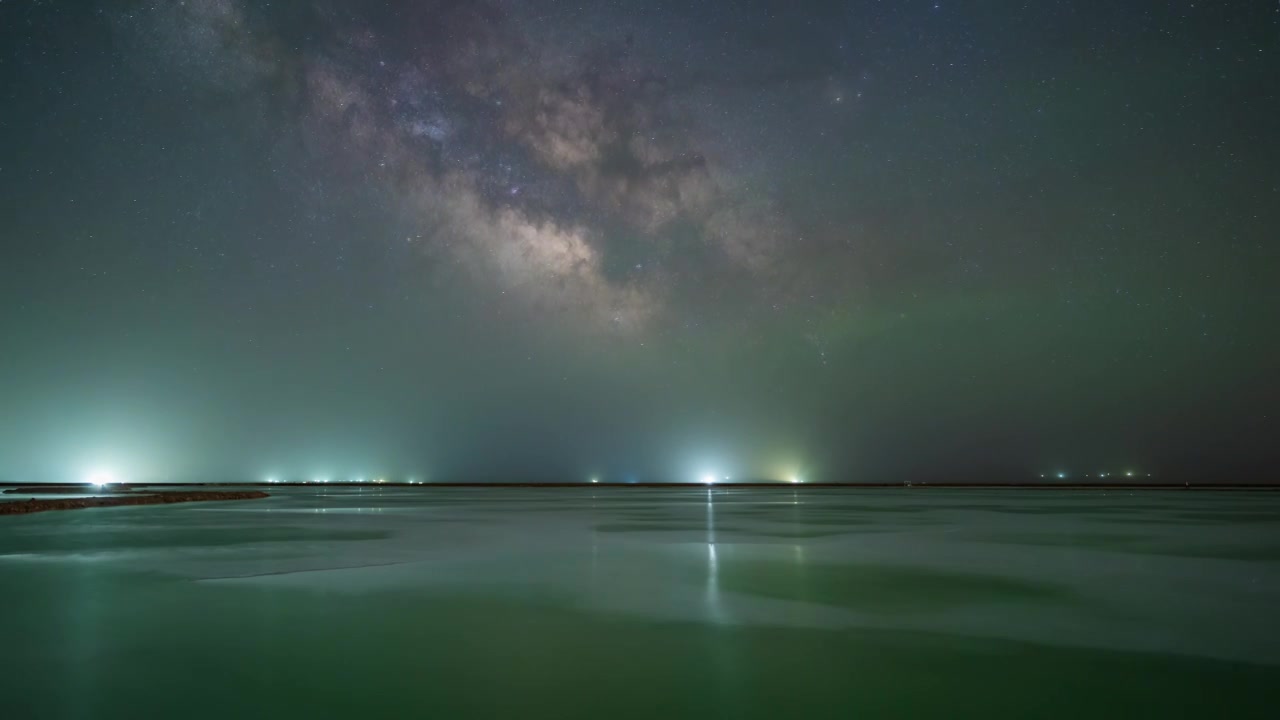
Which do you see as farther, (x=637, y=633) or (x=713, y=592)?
(x=713, y=592)

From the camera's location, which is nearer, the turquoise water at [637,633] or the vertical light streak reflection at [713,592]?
the turquoise water at [637,633]

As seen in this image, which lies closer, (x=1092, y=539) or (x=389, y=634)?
(x=389, y=634)

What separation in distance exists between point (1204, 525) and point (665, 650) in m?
26.2

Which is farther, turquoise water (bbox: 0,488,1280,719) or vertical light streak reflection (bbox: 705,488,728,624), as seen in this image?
vertical light streak reflection (bbox: 705,488,728,624)

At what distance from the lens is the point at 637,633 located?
25.2ft

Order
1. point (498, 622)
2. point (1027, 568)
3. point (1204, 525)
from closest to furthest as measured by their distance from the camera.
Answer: point (498, 622) → point (1027, 568) → point (1204, 525)

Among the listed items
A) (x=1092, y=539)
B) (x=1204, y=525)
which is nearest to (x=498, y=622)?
(x=1092, y=539)

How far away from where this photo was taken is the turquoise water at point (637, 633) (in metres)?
5.39

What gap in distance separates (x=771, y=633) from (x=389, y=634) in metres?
3.73

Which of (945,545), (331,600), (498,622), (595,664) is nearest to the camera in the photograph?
(595,664)

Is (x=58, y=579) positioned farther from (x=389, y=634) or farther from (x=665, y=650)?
(x=665, y=650)

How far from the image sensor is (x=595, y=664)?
6383 millimetres

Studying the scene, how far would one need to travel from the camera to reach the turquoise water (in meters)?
5.39

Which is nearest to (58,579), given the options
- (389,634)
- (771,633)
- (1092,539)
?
(389,634)
